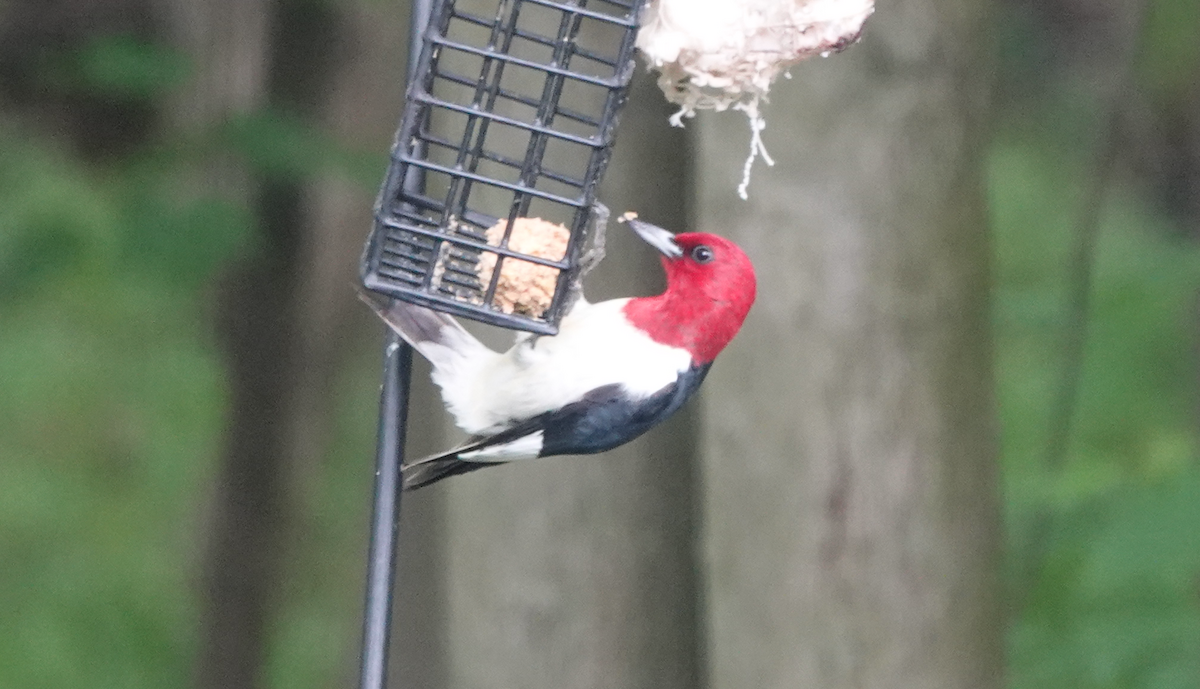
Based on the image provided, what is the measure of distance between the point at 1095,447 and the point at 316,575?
397cm

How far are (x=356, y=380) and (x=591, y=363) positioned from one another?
15.0 feet

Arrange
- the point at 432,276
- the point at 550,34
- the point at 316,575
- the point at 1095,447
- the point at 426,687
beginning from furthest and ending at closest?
the point at 316,575
the point at 1095,447
the point at 426,687
the point at 550,34
the point at 432,276

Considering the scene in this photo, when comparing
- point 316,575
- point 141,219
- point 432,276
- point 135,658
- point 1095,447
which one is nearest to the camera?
point 432,276

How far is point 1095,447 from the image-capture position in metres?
5.38

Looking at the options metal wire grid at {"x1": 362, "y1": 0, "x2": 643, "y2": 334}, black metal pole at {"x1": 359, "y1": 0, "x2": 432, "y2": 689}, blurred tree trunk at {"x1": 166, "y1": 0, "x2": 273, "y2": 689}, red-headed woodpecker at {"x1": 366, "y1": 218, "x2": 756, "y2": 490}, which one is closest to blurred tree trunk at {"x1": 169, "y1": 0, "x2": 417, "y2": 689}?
blurred tree trunk at {"x1": 166, "y1": 0, "x2": 273, "y2": 689}

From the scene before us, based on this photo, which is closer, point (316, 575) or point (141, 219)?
point (141, 219)

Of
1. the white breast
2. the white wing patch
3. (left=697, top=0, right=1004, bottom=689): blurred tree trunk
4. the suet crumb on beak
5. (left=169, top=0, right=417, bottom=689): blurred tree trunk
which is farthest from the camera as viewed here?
(left=169, top=0, right=417, bottom=689): blurred tree trunk

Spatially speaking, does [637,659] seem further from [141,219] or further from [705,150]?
[141,219]

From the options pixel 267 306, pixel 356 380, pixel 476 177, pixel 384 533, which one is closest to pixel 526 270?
Answer: pixel 476 177

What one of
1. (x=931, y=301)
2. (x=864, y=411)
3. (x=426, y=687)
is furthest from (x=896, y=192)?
(x=426, y=687)

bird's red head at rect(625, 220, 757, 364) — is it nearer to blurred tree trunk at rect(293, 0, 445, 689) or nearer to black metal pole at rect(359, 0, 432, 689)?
black metal pole at rect(359, 0, 432, 689)

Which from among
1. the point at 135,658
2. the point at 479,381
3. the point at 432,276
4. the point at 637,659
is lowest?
the point at 135,658

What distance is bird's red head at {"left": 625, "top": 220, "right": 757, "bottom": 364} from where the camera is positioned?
8.54 feet

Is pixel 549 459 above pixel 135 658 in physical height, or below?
above
